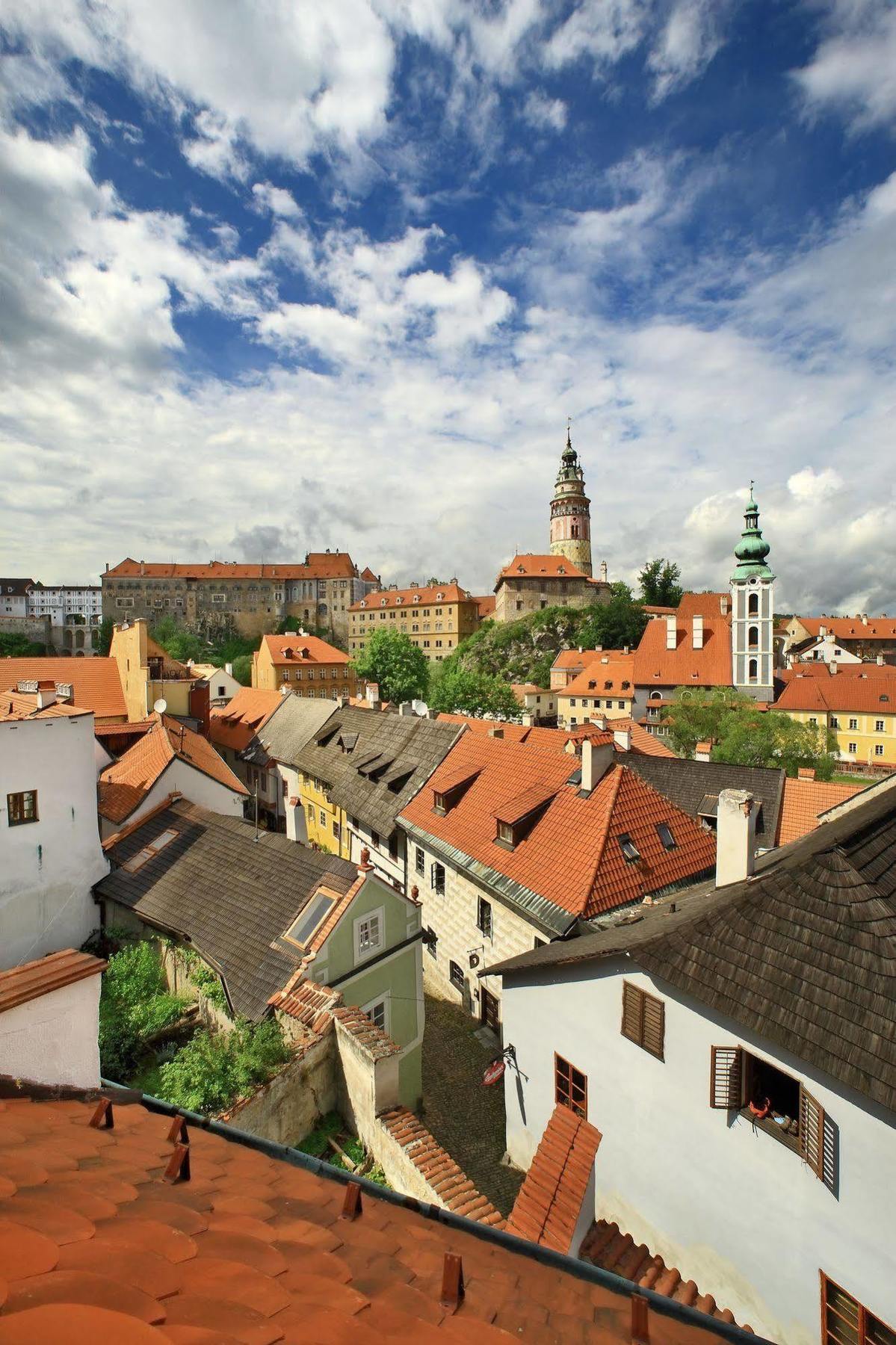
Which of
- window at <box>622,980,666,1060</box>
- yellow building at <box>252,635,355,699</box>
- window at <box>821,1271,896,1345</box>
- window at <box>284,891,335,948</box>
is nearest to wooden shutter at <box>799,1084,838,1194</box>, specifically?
window at <box>821,1271,896,1345</box>

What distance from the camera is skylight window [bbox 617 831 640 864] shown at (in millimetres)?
14320

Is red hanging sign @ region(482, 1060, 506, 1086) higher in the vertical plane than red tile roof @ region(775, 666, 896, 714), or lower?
lower

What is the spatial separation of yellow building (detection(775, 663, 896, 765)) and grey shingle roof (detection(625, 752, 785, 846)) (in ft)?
114

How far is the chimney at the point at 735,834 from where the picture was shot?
10.2 metres

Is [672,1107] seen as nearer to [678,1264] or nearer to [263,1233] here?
[678,1264]

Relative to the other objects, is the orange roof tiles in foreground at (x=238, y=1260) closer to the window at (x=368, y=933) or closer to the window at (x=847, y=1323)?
the window at (x=847, y=1323)

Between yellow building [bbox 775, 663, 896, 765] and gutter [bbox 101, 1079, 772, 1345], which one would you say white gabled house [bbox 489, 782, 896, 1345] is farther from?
yellow building [bbox 775, 663, 896, 765]

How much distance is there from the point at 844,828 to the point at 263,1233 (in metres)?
9.07

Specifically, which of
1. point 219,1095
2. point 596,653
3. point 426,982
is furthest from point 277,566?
point 219,1095

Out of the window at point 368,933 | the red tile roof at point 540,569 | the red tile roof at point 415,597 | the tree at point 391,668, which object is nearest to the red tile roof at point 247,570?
the red tile roof at point 415,597

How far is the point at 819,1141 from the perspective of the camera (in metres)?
6.90

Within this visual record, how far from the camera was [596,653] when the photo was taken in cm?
7025

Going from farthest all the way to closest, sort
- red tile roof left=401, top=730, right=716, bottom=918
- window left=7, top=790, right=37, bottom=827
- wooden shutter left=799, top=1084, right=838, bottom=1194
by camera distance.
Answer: red tile roof left=401, top=730, right=716, bottom=918 → window left=7, top=790, right=37, bottom=827 → wooden shutter left=799, top=1084, right=838, bottom=1194

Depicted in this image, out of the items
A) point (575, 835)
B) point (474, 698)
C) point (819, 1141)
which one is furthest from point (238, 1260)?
point (474, 698)
